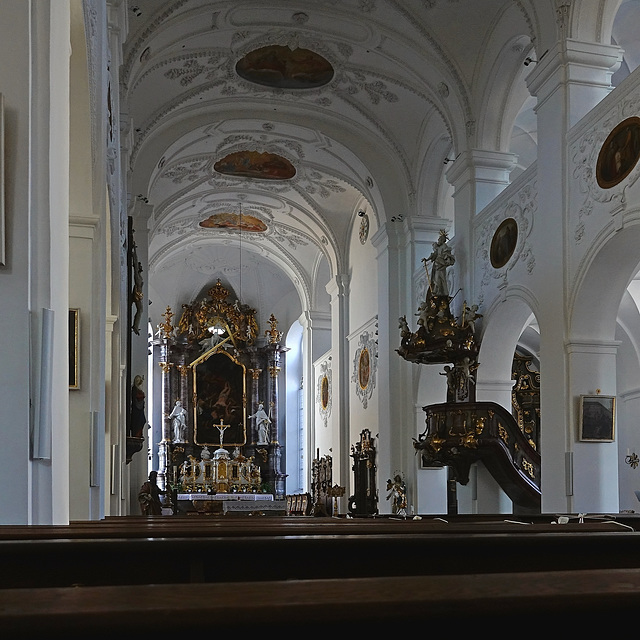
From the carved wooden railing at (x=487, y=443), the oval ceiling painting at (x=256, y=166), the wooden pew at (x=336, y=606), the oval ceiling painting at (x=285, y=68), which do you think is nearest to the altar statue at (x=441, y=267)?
the carved wooden railing at (x=487, y=443)

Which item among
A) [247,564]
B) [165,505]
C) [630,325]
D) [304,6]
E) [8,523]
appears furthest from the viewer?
[165,505]

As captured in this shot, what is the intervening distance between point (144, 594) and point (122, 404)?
37.5 ft

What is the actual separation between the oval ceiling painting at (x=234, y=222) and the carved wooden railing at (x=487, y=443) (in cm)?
1209

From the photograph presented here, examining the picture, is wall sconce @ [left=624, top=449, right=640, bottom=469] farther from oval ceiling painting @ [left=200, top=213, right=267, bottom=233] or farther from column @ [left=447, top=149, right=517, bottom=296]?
oval ceiling painting @ [left=200, top=213, right=267, bottom=233]

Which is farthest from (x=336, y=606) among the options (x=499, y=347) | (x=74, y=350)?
(x=499, y=347)

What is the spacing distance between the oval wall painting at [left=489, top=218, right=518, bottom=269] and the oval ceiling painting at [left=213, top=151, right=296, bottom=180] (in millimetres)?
7797

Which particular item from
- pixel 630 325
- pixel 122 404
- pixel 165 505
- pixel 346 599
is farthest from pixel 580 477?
pixel 165 505

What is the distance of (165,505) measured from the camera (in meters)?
19.8

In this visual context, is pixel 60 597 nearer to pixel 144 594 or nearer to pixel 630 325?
pixel 144 594

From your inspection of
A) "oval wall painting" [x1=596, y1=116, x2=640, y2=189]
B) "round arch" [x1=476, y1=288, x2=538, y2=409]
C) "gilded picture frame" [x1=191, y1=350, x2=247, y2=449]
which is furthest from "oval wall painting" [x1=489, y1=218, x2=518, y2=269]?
"gilded picture frame" [x1=191, y1=350, x2=247, y2=449]

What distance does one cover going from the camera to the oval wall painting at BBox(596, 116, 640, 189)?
30.3 ft

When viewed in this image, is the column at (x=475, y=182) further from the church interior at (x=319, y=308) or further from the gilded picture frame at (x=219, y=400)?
the gilded picture frame at (x=219, y=400)

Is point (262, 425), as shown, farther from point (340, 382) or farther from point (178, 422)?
point (340, 382)

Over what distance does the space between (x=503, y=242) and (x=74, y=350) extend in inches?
319
